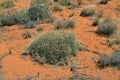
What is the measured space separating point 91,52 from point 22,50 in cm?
247

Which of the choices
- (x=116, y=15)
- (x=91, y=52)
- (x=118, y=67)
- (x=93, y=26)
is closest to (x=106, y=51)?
(x=91, y=52)

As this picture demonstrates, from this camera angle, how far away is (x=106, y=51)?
12438 millimetres

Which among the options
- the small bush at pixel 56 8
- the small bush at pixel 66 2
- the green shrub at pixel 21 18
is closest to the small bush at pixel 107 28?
the green shrub at pixel 21 18

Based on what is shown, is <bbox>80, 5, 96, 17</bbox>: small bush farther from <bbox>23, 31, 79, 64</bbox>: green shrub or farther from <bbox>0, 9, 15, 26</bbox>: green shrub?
<bbox>23, 31, 79, 64</bbox>: green shrub

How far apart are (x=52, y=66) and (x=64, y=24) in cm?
364

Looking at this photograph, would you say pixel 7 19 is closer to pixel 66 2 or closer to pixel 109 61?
pixel 66 2

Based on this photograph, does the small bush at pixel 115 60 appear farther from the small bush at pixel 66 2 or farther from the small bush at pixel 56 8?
the small bush at pixel 66 2

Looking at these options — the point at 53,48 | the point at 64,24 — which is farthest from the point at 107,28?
the point at 53,48

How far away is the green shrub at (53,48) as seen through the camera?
38.1 ft

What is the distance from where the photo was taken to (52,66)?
37.5ft

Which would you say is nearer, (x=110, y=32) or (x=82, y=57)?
(x=82, y=57)

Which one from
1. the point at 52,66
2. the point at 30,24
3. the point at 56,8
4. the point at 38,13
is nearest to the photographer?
the point at 52,66

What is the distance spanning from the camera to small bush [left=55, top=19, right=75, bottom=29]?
576 inches

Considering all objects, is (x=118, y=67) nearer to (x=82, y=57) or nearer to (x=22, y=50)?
(x=82, y=57)
